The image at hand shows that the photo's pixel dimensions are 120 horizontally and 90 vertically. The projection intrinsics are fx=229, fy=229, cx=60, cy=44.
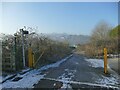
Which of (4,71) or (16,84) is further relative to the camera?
(4,71)

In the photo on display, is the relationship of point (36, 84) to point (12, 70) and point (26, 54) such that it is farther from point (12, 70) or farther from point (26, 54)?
point (26, 54)

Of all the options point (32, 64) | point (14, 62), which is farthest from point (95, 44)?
point (14, 62)

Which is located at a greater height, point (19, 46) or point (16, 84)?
point (19, 46)

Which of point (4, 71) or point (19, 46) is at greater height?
point (19, 46)

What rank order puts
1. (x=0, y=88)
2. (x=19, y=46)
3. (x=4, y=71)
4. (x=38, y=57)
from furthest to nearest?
(x=38, y=57), (x=19, y=46), (x=4, y=71), (x=0, y=88)

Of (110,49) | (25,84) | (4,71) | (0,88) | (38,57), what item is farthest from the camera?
(110,49)

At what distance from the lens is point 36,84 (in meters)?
7.02

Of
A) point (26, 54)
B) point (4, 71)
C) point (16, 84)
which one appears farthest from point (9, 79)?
point (26, 54)

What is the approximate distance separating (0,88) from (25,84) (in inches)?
32.8

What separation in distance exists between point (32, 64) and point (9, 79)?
378 cm

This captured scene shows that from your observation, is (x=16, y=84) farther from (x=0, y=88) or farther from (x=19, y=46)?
(x=19, y=46)

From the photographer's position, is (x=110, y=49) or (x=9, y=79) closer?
(x=9, y=79)

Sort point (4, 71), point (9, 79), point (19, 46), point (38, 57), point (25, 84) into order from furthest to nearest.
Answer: point (38, 57) → point (19, 46) → point (4, 71) → point (9, 79) → point (25, 84)

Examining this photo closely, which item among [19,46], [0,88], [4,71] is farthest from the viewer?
[19,46]
